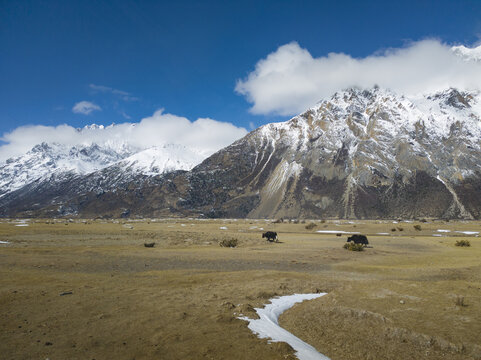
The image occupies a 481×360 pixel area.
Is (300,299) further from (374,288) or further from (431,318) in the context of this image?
(431,318)

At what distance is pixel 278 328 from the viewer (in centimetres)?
998

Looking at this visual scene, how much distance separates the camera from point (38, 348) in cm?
796

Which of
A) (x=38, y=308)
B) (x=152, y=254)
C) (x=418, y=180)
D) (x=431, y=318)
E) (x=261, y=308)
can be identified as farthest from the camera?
(x=418, y=180)

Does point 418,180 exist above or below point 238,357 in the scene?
above

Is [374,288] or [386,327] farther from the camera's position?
[374,288]

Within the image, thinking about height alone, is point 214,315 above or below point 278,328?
above

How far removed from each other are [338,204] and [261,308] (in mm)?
180174

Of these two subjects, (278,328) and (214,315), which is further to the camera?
(214,315)

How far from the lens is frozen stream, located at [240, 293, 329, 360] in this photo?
813cm

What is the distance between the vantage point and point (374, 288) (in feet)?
47.4

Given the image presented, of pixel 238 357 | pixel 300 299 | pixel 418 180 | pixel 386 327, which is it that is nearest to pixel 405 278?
pixel 300 299

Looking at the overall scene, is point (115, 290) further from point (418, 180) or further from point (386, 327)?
point (418, 180)

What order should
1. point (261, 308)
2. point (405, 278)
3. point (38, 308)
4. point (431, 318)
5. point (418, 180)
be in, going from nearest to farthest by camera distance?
point (431, 318) < point (38, 308) < point (261, 308) < point (405, 278) < point (418, 180)

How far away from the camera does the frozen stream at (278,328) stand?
813cm
